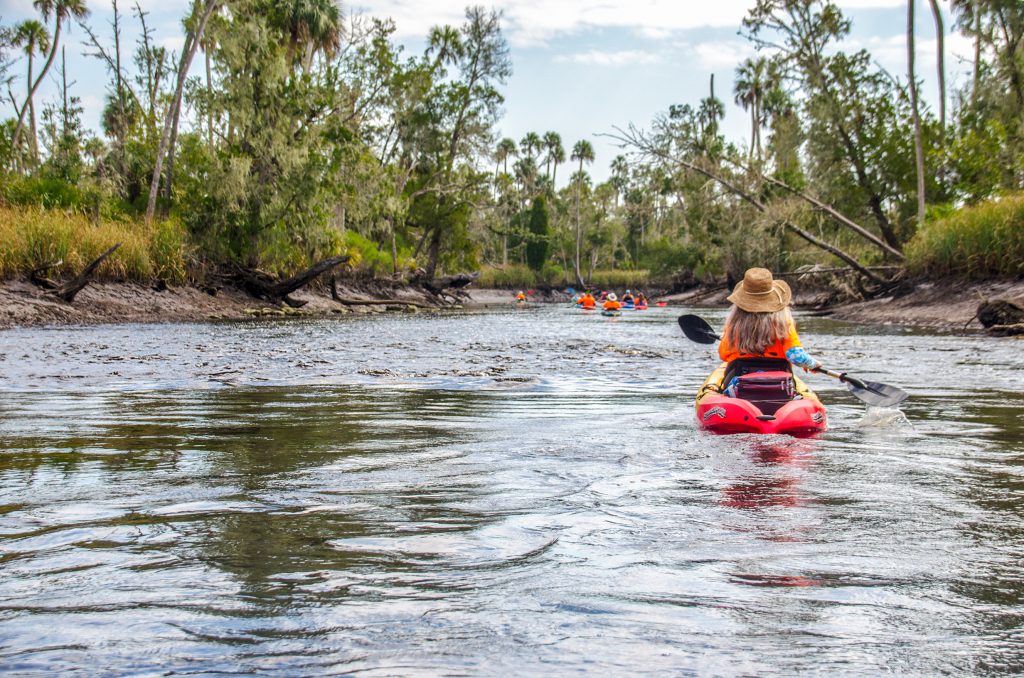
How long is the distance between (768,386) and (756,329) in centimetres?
44

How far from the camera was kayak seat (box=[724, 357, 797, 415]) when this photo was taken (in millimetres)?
6582

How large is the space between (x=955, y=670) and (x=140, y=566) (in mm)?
2529

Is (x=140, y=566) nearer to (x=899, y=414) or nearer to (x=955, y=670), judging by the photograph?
(x=955, y=670)

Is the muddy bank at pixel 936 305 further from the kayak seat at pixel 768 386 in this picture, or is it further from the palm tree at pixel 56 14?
the palm tree at pixel 56 14

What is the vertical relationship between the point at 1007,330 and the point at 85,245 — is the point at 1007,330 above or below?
below

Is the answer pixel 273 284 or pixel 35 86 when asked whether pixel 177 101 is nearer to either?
pixel 273 284

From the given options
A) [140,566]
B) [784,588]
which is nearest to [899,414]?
[784,588]

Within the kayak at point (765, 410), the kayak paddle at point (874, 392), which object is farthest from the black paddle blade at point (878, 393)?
the kayak at point (765, 410)

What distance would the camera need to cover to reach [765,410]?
21.6 feet

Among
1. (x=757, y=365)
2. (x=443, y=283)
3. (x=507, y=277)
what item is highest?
(x=507, y=277)

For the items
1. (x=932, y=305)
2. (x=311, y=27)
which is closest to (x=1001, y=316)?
(x=932, y=305)

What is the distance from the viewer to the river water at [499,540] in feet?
8.02

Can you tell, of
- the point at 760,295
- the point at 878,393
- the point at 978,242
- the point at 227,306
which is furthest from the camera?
the point at 227,306

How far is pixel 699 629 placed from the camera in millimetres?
2590
